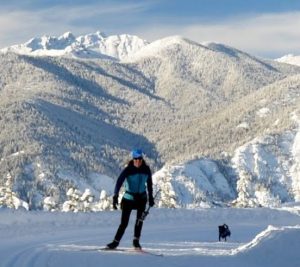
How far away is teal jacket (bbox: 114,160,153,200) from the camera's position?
45.6 ft

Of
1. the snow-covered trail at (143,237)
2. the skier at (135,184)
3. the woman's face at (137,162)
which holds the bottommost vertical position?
the snow-covered trail at (143,237)

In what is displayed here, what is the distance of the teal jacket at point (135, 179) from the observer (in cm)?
1391

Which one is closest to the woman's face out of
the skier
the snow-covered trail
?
the skier

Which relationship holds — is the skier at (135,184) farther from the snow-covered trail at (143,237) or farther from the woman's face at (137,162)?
the snow-covered trail at (143,237)

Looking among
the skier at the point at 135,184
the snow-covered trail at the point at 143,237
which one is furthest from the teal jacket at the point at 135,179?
the snow-covered trail at the point at 143,237

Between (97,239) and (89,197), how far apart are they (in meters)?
34.0

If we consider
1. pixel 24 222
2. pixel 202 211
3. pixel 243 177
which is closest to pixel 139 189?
pixel 24 222

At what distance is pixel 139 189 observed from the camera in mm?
14070

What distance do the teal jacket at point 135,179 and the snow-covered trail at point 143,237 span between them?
134 cm

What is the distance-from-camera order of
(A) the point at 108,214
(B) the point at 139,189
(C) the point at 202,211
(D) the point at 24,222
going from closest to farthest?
1. (B) the point at 139,189
2. (D) the point at 24,222
3. (A) the point at 108,214
4. (C) the point at 202,211

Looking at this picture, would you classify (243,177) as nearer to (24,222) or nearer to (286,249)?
(24,222)

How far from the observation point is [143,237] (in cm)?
2483

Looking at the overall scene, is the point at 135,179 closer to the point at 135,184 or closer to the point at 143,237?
the point at 135,184

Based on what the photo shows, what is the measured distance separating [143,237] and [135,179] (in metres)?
11.2
